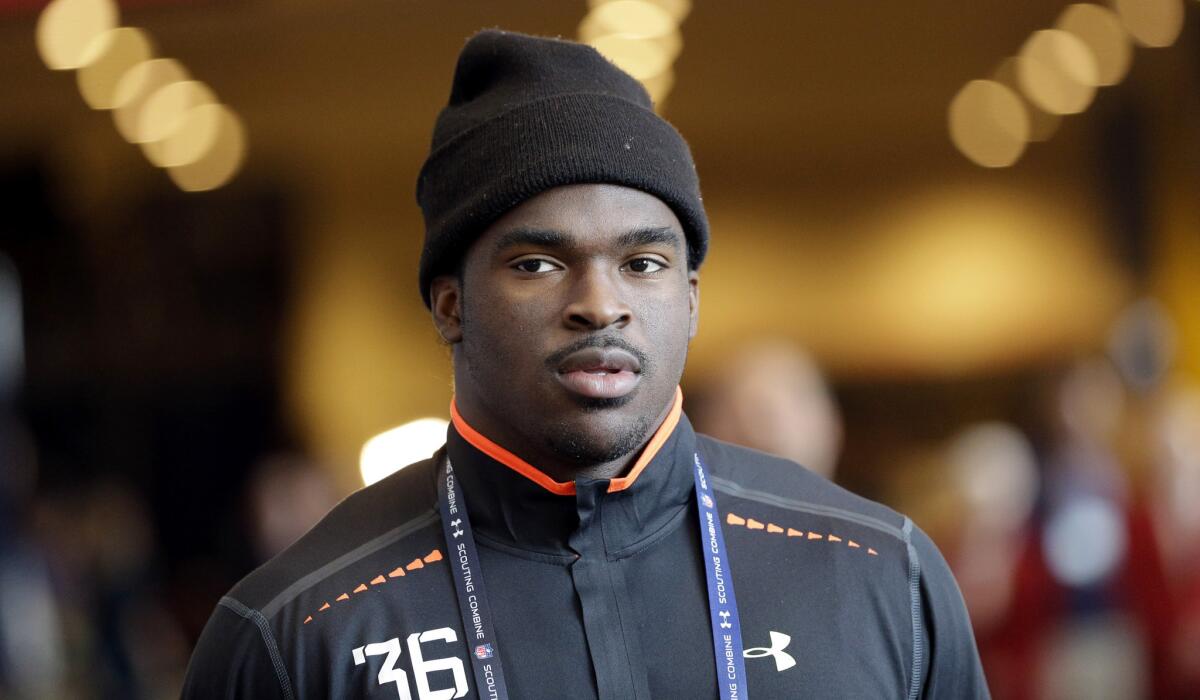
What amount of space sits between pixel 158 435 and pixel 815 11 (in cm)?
550

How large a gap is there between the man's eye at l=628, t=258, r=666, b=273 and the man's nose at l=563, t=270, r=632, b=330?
47 millimetres

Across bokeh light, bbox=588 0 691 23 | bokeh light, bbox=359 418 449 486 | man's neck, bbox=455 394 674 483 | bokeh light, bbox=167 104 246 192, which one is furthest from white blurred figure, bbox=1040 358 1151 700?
bokeh light, bbox=167 104 246 192

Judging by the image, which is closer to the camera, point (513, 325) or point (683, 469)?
point (513, 325)

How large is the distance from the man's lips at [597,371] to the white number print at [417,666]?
0.36 m

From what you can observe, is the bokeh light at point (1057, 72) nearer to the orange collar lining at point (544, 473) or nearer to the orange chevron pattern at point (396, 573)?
Answer: the orange collar lining at point (544, 473)

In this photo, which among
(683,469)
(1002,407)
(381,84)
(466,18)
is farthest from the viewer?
(1002,407)

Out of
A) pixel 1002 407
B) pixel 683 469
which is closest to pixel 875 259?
pixel 1002 407

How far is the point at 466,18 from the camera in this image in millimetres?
7887

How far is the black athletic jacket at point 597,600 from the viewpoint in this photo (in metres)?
1.95

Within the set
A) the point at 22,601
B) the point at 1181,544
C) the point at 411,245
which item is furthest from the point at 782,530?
the point at 411,245

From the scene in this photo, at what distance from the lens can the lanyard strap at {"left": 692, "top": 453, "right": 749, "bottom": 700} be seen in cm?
193

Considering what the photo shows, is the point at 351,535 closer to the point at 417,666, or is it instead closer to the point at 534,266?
the point at 417,666

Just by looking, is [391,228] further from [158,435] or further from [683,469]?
[683,469]

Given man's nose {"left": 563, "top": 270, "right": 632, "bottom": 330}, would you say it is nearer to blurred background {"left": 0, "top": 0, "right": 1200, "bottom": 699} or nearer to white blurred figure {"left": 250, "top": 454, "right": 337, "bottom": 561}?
white blurred figure {"left": 250, "top": 454, "right": 337, "bottom": 561}
